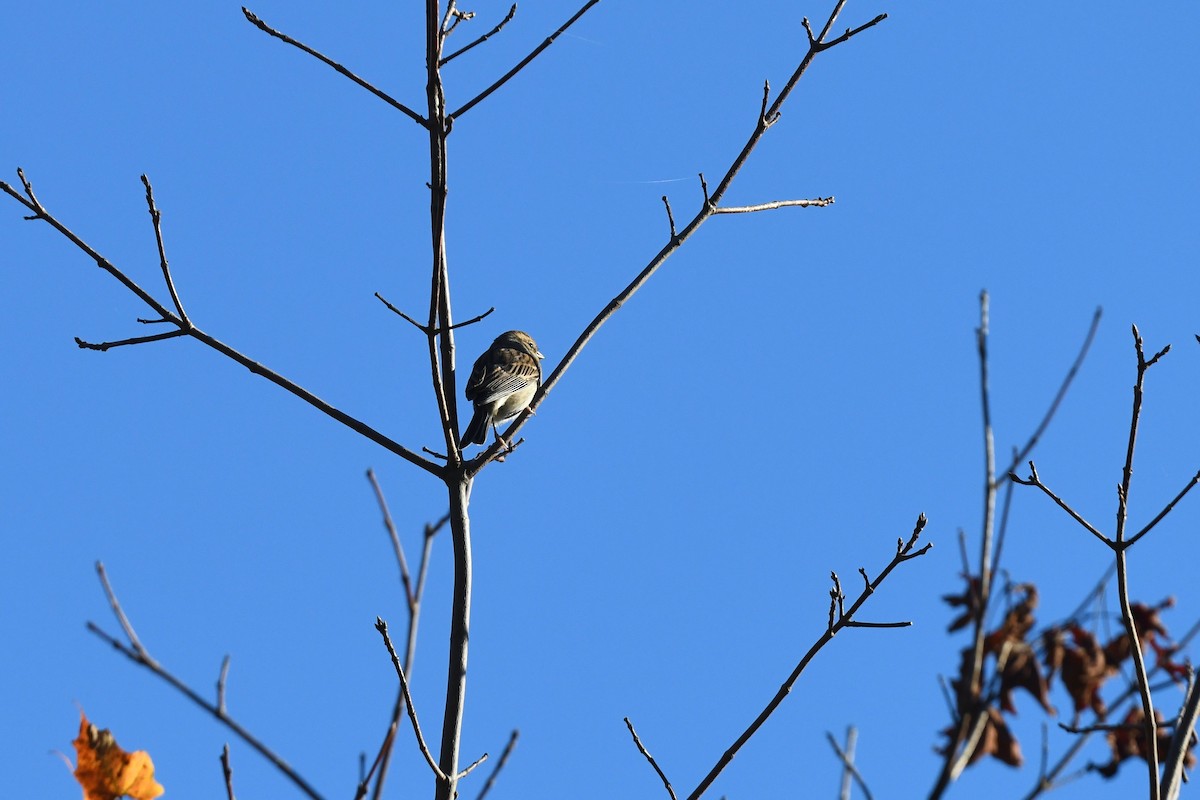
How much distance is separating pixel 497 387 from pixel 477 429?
42 cm

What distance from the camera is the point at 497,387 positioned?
7863mm

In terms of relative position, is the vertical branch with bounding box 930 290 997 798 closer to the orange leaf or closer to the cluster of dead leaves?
the cluster of dead leaves

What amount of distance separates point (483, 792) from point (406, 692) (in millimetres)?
330

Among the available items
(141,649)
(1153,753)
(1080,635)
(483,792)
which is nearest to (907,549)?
(1153,753)

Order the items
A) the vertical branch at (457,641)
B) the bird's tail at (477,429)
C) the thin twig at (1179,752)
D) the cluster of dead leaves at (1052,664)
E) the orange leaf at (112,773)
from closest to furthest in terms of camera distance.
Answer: the orange leaf at (112,773)
the thin twig at (1179,752)
the vertical branch at (457,641)
the cluster of dead leaves at (1052,664)
the bird's tail at (477,429)

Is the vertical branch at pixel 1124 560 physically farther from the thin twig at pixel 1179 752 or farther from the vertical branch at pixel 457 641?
the vertical branch at pixel 457 641

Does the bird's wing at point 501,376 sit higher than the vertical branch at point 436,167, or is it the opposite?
the bird's wing at point 501,376

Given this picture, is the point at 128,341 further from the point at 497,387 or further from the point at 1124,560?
the point at 497,387

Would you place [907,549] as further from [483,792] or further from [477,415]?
[477,415]

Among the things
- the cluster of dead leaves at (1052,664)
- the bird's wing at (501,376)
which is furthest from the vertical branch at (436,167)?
the bird's wing at (501,376)

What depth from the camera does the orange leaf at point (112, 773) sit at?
84.9 inches

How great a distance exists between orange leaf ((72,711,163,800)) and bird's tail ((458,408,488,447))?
5.03 m

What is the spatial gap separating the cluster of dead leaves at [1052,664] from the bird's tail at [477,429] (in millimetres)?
2981

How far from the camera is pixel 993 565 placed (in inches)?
167
